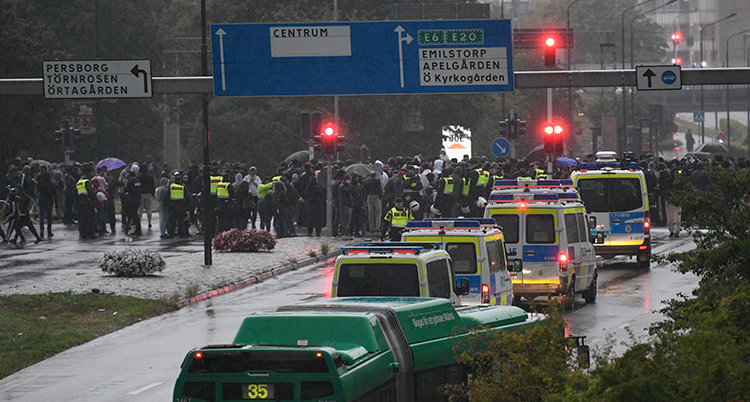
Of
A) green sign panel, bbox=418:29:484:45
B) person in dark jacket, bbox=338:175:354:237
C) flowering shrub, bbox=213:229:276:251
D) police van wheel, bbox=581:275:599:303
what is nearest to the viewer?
police van wheel, bbox=581:275:599:303

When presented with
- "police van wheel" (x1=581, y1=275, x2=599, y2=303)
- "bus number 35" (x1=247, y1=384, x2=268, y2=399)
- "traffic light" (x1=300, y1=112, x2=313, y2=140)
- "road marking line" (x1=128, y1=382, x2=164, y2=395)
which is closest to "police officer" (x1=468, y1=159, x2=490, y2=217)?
"traffic light" (x1=300, y1=112, x2=313, y2=140)

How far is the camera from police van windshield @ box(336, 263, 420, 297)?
42.2 ft

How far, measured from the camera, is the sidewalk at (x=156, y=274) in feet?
72.3

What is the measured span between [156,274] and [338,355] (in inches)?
660

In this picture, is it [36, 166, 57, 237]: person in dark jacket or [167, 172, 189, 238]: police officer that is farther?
[36, 166, 57, 237]: person in dark jacket

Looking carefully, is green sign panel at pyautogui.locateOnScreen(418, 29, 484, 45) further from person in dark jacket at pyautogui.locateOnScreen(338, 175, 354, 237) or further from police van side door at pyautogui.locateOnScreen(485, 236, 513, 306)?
person in dark jacket at pyautogui.locateOnScreen(338, 175, 354, 237)

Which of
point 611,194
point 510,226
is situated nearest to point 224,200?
point 611,194

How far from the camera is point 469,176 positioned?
3219 centimetres

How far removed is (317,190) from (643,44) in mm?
136340

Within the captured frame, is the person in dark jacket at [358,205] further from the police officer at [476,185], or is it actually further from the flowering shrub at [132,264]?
the flowering shrub at [132,264]

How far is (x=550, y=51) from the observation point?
2306 centimetres

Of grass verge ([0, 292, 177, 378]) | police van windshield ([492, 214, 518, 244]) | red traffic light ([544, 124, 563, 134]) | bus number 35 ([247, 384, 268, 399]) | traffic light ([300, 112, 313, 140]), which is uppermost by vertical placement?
traffic light ([300, 112, 313, 140])

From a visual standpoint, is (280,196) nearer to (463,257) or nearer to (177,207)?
(177,207)

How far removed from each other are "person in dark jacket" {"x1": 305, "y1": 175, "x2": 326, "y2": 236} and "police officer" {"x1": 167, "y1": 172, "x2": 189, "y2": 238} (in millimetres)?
3602
